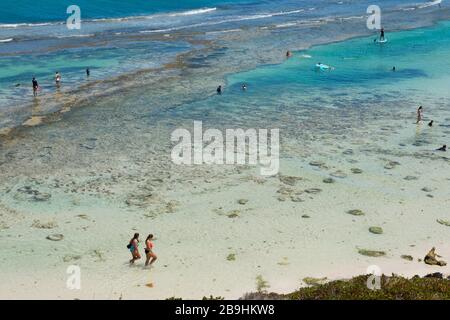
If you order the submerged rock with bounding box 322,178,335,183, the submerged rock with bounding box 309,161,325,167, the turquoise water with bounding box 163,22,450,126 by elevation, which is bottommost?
the submerged rock with bounding box 322,178,335,183

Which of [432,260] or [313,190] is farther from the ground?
[313,190]

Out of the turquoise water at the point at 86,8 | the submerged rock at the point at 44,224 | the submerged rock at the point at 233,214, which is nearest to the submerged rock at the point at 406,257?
the submerged rock at the point at 233,214

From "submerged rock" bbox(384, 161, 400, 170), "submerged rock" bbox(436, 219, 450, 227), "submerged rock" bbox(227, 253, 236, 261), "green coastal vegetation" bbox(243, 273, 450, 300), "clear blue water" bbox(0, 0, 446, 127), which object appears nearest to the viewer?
"green coastal vegetation" bbox(243, 273, 450, 300)

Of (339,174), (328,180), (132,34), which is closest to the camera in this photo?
(328,180)

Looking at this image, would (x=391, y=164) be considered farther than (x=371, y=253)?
Yes

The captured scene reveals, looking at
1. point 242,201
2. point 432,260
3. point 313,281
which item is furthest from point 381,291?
point 242,201

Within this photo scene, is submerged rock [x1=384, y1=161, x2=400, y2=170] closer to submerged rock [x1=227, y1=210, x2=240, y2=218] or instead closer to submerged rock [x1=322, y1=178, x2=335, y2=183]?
submerged rock [x1=322, y1=178, x2=335, y2=183]

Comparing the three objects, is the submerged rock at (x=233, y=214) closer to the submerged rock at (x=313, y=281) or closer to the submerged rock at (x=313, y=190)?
the submerged rock at (x=313, y=190)

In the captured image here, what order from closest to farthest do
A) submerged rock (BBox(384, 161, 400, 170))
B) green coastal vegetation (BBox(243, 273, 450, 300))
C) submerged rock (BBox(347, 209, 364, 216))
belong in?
1. green coastal vegetation (BBox(243, 273, 450, 300))
2. submerged rock (BBox(347, 209, 364, 216))
3. submerged rock (BBox(384, 161, 400, 170))

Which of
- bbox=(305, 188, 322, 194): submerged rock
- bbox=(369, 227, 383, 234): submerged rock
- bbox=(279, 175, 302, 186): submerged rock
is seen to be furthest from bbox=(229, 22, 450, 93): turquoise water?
bbox=(369, 227, 383, 234): submerged rock

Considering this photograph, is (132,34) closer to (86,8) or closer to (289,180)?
(86,8)
